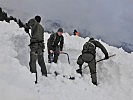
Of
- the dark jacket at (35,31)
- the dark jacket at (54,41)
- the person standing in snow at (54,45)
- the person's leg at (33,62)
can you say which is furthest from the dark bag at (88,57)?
the person's leg at (33,62)

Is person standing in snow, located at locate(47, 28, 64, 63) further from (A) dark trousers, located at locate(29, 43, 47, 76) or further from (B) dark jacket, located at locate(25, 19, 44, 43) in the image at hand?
(B) dark jacket, located at locate(25, 19, 44, 43)

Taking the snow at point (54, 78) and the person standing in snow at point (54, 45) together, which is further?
the person standing in snow at point (54, 45)

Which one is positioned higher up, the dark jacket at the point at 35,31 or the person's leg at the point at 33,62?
the dark jacket at the point at 35,31

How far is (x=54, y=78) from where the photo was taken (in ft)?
34.4

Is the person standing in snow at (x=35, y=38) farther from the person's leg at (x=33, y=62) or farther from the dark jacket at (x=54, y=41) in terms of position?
the dark jacket at (x=54, y=41)

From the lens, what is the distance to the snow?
213 inches

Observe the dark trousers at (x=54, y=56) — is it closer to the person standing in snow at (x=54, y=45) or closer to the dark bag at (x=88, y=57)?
the person standing in snow at (x=54, y=45)

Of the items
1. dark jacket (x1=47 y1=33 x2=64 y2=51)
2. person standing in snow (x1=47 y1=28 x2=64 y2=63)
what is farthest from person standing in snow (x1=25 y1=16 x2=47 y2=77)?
dark jacket (x1=47 y1=33 x2=64 y2=51)

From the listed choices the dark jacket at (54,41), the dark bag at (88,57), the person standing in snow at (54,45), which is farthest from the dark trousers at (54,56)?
the dark bag at (88,57)

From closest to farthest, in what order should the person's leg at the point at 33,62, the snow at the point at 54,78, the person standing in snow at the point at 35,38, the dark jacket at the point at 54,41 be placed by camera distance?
the snow at the point at 54,78 → the person's leg at the point at 33,62 → the person standing in snow at the point at 35,38 → the dark jacket at the point at 54,41

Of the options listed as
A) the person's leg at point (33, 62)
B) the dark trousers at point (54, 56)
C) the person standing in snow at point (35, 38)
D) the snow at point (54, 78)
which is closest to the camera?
the snow at point (54, 78)

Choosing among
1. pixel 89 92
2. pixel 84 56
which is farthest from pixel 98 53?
pixel 89 92

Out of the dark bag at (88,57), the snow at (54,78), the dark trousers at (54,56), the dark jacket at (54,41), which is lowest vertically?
the snow at (54,78)

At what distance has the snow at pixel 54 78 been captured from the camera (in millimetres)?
5415
